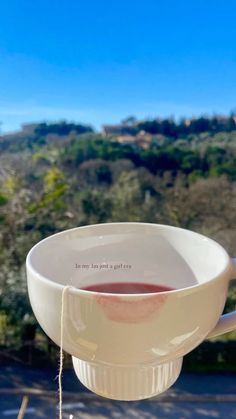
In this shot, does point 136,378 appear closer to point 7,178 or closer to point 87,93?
point 87,93

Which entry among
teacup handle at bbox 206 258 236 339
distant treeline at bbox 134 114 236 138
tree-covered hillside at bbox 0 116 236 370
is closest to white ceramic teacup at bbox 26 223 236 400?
teacup handle at bbox 206 258 236 339

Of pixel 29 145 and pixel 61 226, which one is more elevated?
pixel 29 145

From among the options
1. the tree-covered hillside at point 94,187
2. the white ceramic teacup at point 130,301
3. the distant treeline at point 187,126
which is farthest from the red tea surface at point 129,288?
the tree-covered hillside at point 94,187

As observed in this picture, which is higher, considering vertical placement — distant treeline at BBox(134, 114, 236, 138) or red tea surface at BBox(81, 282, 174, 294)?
distant treeline at BBox(134, 114, 236, 138)

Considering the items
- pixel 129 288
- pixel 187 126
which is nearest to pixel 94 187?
pixel 187 126

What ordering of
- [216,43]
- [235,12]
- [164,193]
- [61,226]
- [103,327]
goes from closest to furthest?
[103,327]
[216,43]
[235,12]
[61,226]
[164,193]

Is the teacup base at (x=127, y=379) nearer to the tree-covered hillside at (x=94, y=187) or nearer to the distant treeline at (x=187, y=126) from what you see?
the distant treeline at (x=187, y=126)

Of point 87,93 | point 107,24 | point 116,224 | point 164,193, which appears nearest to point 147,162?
point 164,193

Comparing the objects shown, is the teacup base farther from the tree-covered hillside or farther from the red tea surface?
the tree-covered hillside
